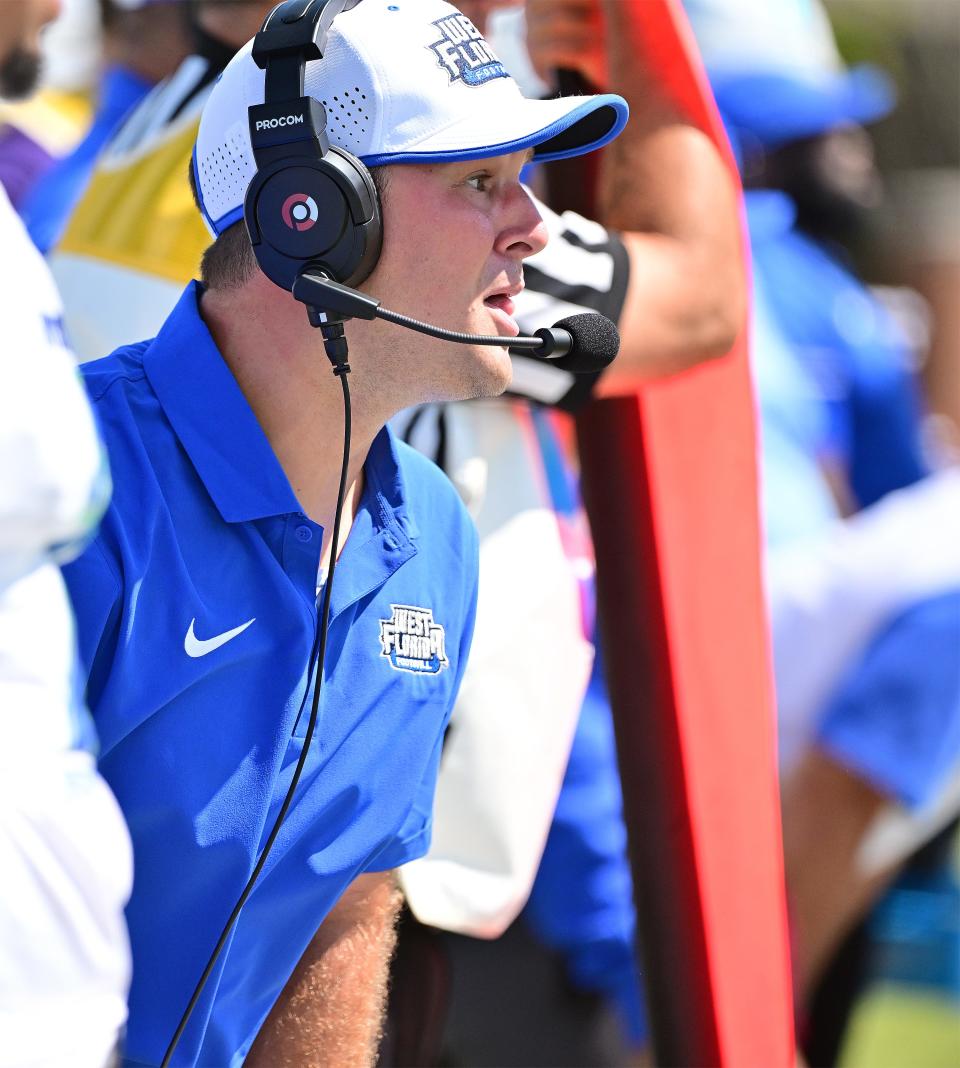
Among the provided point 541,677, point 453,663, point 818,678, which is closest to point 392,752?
point 453,663

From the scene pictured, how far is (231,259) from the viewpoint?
4.57 feet

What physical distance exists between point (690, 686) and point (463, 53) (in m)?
0.97

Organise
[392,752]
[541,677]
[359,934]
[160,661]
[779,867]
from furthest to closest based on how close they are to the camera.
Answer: [779,867] < [541,677] < [359,934] < [392,752] < [160,661]

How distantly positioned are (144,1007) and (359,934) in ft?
1.00

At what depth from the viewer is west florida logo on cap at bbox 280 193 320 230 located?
50.1 inches

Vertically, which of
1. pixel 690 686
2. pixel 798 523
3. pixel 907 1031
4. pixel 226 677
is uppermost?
pixel 226 677

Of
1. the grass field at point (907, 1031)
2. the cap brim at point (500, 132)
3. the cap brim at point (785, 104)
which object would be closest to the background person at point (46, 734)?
the cap brim at point (500, 132)

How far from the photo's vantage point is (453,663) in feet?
5.20

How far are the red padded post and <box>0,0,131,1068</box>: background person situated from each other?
1012 mm

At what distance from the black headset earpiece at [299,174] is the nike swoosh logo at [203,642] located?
281mm

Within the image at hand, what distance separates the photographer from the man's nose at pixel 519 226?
4.58 feet

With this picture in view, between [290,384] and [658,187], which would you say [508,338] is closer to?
[290,384]

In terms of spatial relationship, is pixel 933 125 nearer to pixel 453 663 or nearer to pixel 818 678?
pixel 818 678

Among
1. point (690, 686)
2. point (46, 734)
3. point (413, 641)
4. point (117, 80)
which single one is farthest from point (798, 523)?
point (46, 734)
